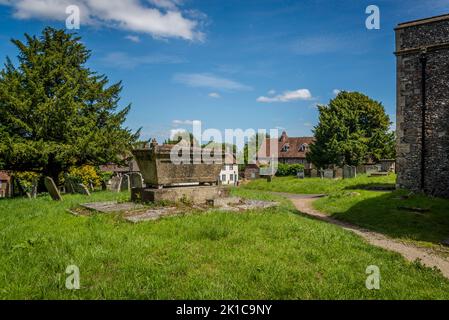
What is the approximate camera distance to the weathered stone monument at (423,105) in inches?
625

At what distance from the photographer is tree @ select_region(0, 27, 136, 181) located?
19844 mm

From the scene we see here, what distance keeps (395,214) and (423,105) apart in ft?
22.9

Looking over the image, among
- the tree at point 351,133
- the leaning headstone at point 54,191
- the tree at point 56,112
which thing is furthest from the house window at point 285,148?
the leaning headstone at point 54,191

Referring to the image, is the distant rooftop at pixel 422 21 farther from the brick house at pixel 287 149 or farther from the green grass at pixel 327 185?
the brick house at pixel 287 149

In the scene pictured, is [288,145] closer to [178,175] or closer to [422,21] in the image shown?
[422,21]

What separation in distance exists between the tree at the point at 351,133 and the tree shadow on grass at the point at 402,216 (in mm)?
24018

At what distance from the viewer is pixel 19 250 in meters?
5.78

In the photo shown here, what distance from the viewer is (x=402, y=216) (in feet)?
40.4

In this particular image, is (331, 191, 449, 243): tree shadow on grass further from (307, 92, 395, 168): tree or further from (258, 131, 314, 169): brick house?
(258, 131, 314, 169): brick house
